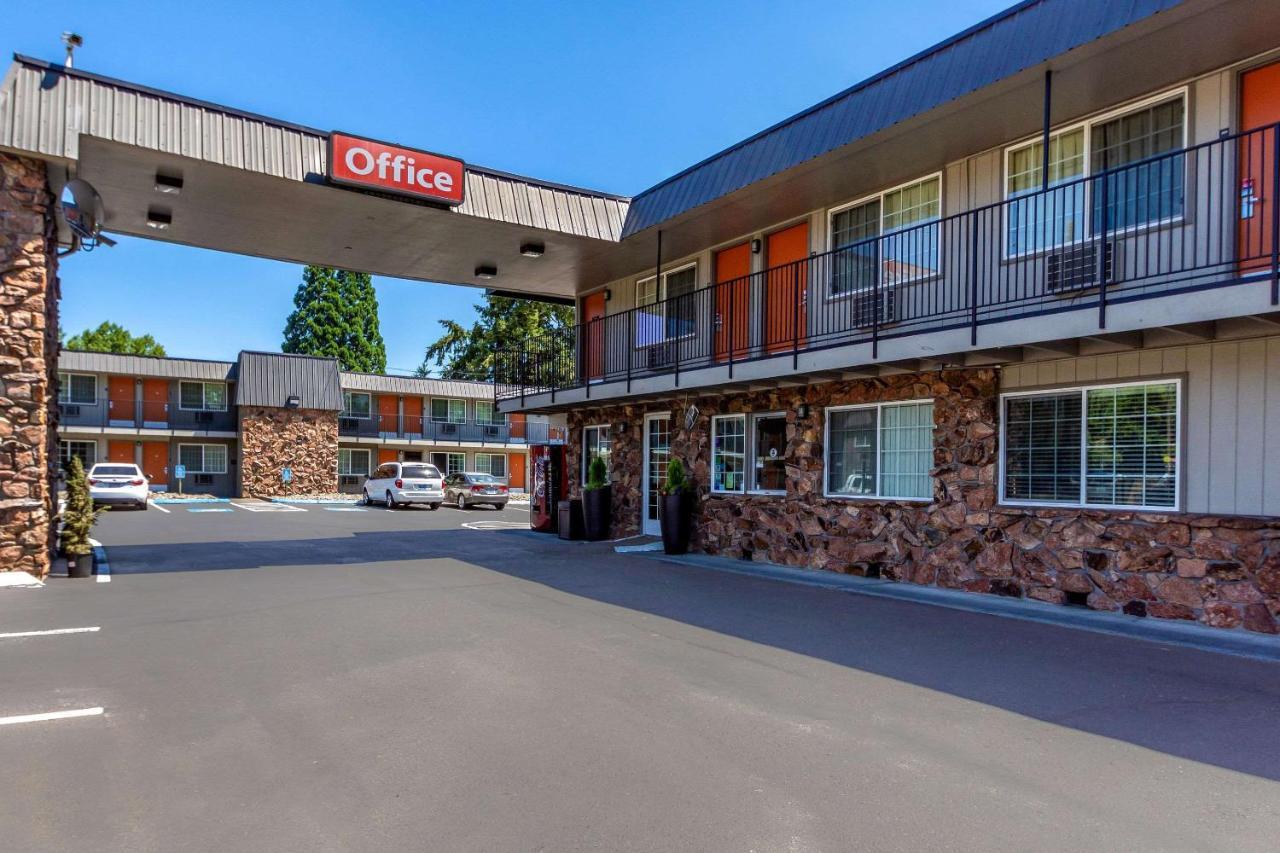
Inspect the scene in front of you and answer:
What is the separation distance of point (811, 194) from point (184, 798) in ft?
35.8

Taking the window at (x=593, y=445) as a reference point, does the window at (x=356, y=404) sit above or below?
above

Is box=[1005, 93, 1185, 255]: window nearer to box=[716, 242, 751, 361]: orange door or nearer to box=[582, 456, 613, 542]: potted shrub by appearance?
box=[716, 242, 751, 361]: orange door

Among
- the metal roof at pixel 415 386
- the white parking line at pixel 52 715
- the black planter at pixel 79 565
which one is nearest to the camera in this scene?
the white parking line at pixel 52 715

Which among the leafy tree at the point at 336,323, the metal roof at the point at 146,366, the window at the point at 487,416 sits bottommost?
the window at the point at 487,416

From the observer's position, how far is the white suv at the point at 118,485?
86.6 feet

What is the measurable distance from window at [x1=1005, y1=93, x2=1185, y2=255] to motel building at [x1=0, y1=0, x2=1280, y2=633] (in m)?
0.04

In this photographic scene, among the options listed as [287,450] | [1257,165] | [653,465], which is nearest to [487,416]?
[287,450]

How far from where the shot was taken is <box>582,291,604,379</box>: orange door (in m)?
17.3

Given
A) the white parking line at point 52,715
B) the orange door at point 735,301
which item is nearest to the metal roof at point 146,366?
the orange door at point 735,301

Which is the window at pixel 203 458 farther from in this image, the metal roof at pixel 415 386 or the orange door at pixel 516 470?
the orange door at pixel 516 470

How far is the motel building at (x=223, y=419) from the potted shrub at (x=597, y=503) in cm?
1841

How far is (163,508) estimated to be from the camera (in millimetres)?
28172

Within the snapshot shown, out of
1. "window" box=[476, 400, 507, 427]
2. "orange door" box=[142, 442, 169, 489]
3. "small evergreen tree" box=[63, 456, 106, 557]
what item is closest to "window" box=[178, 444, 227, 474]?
"orange door" box=[142, 442, 169, 489]

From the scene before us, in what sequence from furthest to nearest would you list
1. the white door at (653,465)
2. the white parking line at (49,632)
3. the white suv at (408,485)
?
the white suv at (408,485) → the white door at (653,465) → the white parking line at (49,632)
